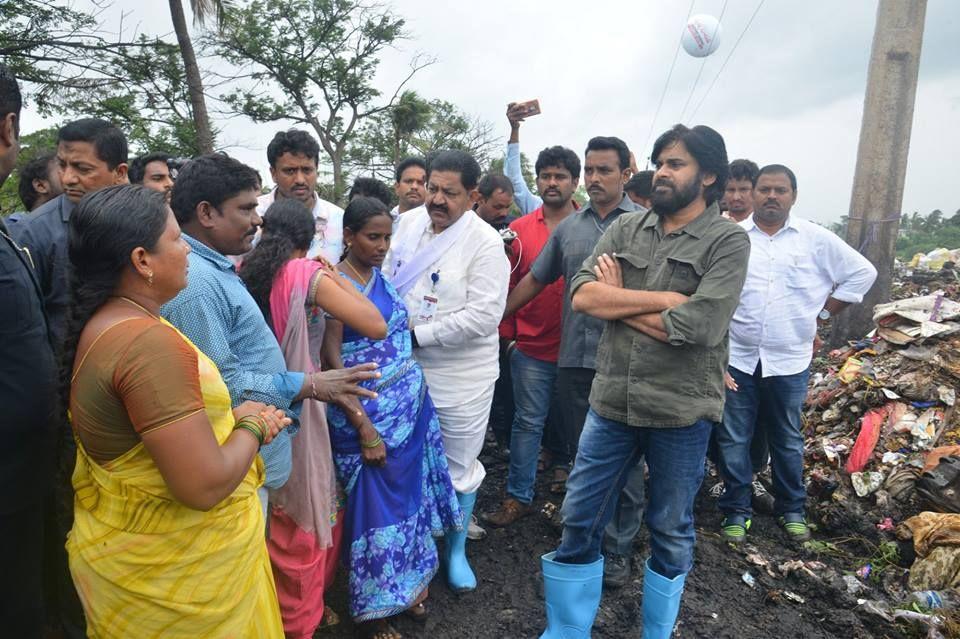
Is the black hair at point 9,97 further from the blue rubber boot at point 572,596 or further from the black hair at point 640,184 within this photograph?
the black hair at point 640,184

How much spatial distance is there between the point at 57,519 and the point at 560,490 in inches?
111

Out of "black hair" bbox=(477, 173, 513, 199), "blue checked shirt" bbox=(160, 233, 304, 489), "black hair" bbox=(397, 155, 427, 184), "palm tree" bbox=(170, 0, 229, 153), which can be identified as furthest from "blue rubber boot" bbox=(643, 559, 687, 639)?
"palm tree" bbox=(170, 0, 229, 153)

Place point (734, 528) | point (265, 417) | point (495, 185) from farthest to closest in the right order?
1. point (495, 185)
2. point (734, 528)
3. point (265, 417)

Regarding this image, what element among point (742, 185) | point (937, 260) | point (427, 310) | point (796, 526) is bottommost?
point (796, 526)

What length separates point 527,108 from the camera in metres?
4.34

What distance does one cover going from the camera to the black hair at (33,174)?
3209mm

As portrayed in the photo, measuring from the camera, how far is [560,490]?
13.3ft

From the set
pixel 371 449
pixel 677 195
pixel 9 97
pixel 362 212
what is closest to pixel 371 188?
pixel 362 212

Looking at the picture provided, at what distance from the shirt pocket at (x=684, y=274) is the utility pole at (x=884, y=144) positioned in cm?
498

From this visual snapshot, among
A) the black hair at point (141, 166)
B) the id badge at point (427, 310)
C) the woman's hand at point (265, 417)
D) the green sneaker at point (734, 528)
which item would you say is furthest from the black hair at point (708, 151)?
the black hair at point (141, 166)

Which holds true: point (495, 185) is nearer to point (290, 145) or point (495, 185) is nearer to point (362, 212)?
point (290, 145)

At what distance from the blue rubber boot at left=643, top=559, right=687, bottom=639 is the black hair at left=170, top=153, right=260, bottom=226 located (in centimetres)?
211

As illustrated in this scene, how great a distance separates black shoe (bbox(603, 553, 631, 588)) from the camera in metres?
3.09

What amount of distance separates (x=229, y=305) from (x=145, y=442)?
0.63 m
